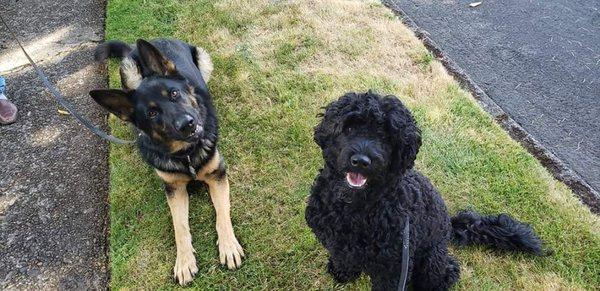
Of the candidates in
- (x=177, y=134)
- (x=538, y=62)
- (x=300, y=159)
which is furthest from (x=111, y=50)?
(x=538, y=62)

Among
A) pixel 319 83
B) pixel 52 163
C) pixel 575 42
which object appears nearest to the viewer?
pixel 52 163

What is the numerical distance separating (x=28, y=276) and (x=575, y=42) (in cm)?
741

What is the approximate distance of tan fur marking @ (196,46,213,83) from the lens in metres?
5.91

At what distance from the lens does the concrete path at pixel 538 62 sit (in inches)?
199

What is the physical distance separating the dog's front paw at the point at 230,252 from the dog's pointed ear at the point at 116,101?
1.39 m

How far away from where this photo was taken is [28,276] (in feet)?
13.2

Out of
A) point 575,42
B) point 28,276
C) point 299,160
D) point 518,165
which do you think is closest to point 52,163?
point 28,276

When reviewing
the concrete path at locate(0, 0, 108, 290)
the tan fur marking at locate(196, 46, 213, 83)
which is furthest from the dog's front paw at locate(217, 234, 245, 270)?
the tan fur marking at locate(196, 46, 213, 83)

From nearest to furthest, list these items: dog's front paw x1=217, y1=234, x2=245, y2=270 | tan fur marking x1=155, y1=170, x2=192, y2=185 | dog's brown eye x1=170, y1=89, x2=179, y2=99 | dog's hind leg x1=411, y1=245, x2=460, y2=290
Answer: dog's hind leg x1=411, y1=245, x2=460, y2=290
dog's brown eye x1=170, y1=89, x2=179, y2=99
dog's front paw x1=217, y1=234, x2=245, y2=270
tan fur marking x1=155, y1=170, x2=192, y2=185

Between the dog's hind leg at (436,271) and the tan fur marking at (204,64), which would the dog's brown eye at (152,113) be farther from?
the dog's hind leg at (436,271)

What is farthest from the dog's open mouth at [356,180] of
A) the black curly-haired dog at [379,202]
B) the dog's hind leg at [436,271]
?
the dog's hind leg at [436,271]

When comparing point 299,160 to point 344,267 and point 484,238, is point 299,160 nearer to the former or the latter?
point 344,267

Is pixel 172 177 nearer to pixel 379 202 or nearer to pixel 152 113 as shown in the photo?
pixel 152 113

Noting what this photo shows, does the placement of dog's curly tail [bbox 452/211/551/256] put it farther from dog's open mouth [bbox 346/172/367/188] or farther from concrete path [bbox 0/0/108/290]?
concrete path [bbox 0/0/108/290]
